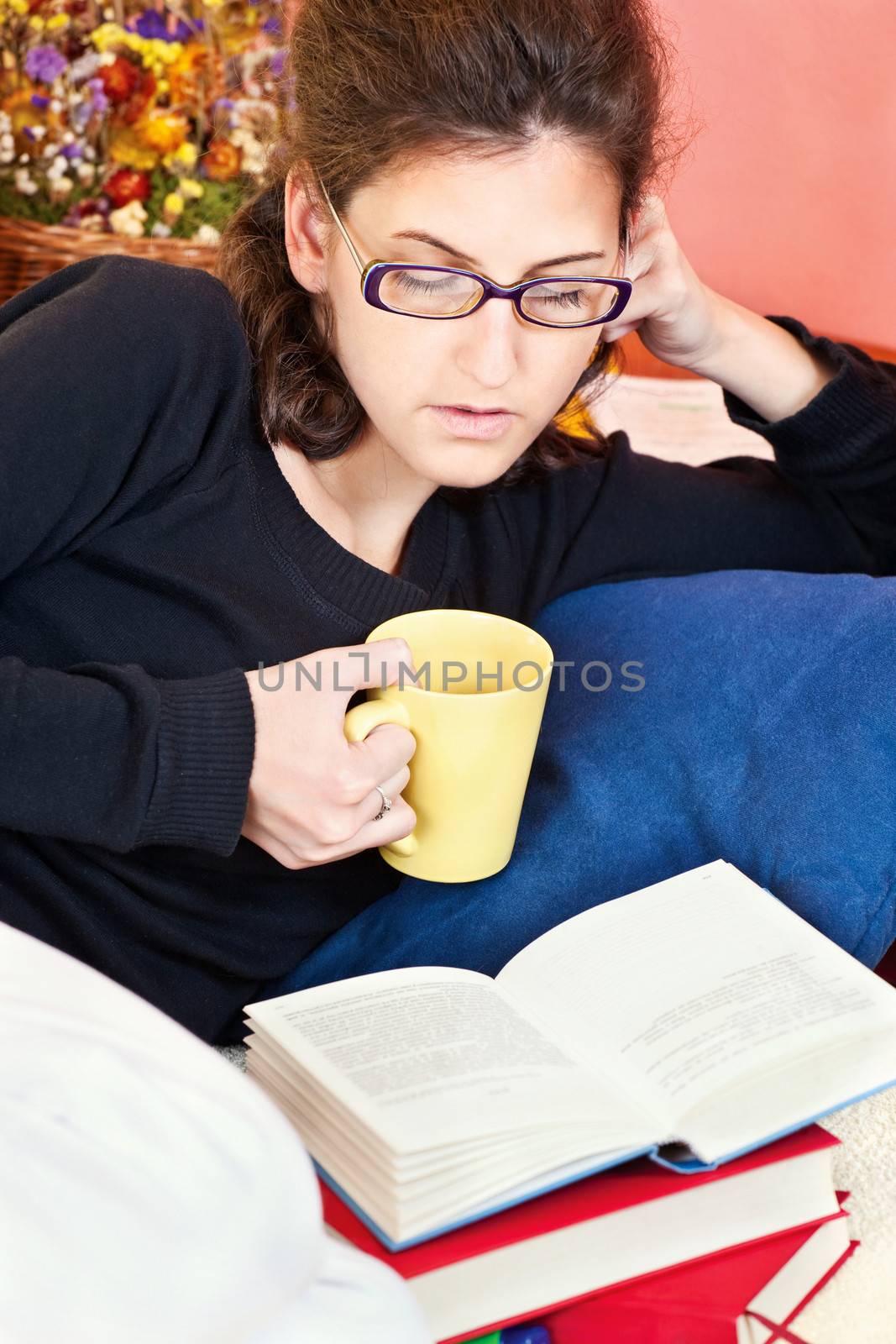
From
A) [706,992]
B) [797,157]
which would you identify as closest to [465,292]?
[706,992]

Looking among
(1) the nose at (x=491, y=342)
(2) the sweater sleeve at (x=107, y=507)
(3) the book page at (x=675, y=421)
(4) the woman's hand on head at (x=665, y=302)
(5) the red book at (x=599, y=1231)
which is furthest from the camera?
(3) the book page at (x=675, y=421)

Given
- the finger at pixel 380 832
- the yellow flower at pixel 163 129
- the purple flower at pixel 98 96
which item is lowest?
the finger at pixel 380 832

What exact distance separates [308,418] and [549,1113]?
1.93 ft

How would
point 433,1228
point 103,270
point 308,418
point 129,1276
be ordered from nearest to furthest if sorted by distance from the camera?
point 129,1276, point 433,1228, point 103,270, point 308,418

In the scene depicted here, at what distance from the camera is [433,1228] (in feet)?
2.19

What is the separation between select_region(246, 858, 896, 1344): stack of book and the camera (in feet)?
2.24

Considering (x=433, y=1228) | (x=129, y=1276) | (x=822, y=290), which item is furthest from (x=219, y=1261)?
(x=822, y=290)

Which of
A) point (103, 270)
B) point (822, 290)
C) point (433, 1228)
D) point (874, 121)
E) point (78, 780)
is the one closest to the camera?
point (433, 1228)

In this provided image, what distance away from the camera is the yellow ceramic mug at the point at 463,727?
875 mm

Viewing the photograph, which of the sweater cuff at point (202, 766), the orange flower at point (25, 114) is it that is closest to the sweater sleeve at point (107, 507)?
the sweater cuff at point (202, 766)

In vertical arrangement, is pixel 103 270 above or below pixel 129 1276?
above

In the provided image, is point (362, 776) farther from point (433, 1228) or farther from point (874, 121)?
point (874, 121)

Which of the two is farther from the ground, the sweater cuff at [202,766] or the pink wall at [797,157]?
the pink wall at [797,157]

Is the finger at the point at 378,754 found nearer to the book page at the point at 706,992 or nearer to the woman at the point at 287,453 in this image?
the woman at the point at 287,453
